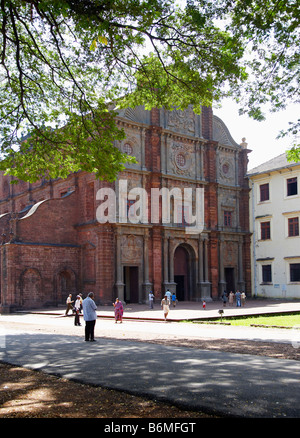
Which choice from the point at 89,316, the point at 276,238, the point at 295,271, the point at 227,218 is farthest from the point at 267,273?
the point at 89,316

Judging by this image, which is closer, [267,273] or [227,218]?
[267,273]

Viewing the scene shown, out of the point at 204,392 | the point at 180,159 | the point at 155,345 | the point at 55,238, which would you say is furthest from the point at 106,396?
the point at 180,159

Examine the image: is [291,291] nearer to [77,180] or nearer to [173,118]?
[173,118]

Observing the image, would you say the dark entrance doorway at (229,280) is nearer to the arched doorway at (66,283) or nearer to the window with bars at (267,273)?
the window with bars at (267,273)

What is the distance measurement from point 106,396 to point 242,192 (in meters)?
40.1

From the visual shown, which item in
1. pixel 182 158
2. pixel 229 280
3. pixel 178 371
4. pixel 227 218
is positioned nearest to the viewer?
pixel 178 371

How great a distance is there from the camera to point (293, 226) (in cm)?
4147

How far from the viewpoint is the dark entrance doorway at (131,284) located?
36719 millimetres

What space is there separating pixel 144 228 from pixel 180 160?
25.7 feet

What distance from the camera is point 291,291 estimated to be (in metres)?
40.3

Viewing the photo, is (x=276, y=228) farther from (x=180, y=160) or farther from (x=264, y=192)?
(x=180, y=160)

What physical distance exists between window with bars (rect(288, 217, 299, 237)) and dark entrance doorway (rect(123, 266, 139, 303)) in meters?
14.7

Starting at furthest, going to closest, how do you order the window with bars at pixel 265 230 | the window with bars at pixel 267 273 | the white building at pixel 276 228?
the window with bars at pixel 265 230 → the window with bars at pixel 267 273 → the white building at pixel 276 228

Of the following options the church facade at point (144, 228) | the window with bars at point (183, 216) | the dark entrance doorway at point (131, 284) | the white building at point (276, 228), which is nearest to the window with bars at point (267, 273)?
the white building at point (276, 228)
